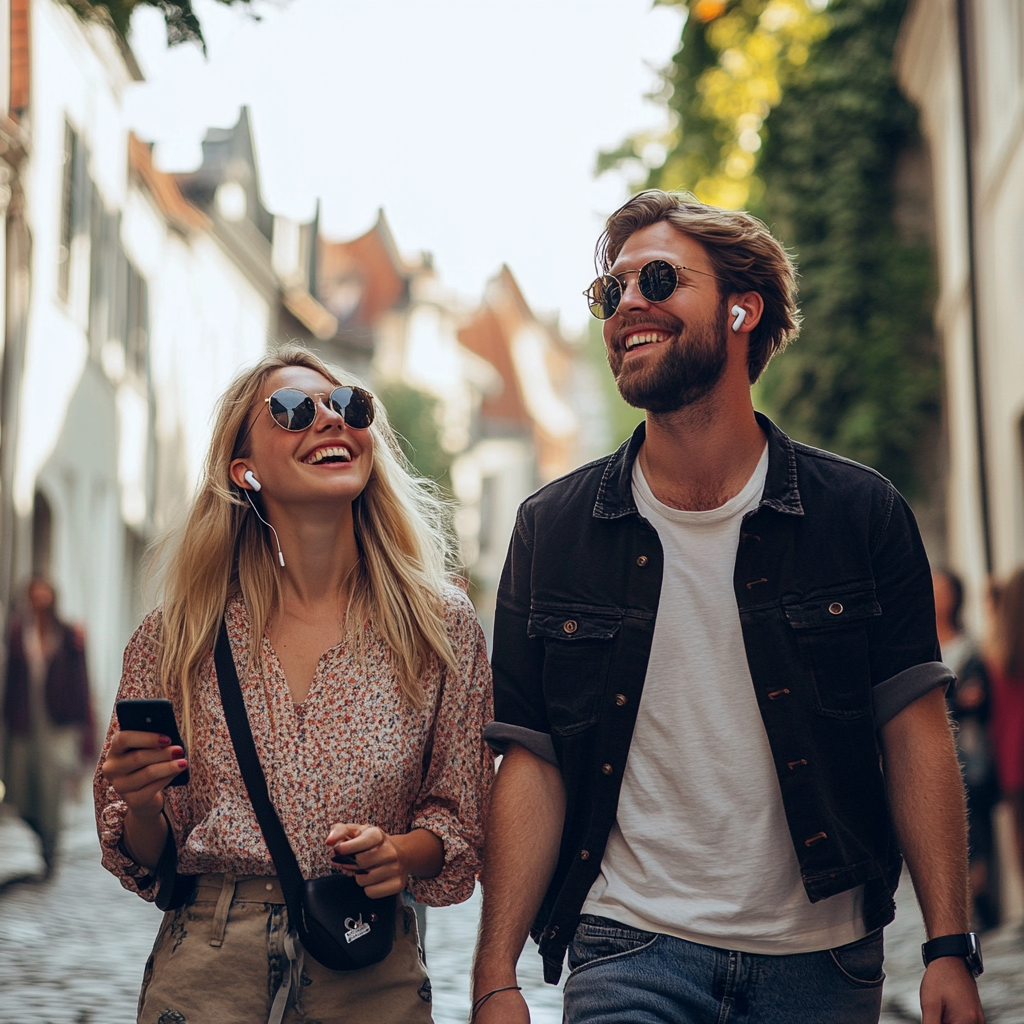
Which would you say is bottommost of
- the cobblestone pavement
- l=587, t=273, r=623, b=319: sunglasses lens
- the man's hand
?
the cobblestone pavement

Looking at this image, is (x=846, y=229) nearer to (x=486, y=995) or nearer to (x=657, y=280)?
(x=657, y=280)

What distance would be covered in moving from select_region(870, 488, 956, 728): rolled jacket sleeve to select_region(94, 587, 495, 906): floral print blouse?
2.78ft

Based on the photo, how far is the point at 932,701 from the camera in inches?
136

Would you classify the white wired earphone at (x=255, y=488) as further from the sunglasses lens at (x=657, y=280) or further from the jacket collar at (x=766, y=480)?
the sunglasses lens at (x=657, y=280)

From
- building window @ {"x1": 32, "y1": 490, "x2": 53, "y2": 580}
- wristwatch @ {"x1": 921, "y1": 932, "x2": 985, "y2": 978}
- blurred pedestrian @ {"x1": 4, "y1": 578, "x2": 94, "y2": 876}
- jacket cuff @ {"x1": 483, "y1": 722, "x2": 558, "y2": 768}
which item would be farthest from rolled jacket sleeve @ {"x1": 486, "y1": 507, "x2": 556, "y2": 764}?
building window @ {"x1": 32, "y1": 490, "x2": 53, "y2": 580}

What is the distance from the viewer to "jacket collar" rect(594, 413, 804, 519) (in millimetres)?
3564

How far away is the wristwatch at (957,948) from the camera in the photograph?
3.27 metres

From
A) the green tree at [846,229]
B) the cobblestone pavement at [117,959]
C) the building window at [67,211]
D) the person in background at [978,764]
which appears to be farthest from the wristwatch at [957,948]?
the building window at [67,211]

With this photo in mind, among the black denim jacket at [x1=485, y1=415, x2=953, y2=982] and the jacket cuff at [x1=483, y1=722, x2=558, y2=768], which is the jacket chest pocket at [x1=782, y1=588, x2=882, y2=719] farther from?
the jacket cuff at [x1=483, y1=722, x2=558, y2=768]

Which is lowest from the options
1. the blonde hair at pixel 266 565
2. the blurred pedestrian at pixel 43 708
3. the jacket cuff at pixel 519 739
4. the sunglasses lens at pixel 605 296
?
the blurred pedestrian at pixel 43 708

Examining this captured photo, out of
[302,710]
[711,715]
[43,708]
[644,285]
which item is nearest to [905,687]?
[711,715]

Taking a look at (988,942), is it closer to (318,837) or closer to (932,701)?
(932,701)

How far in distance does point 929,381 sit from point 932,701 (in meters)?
14.6

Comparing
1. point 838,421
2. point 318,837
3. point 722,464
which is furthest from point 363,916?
point 838,421
